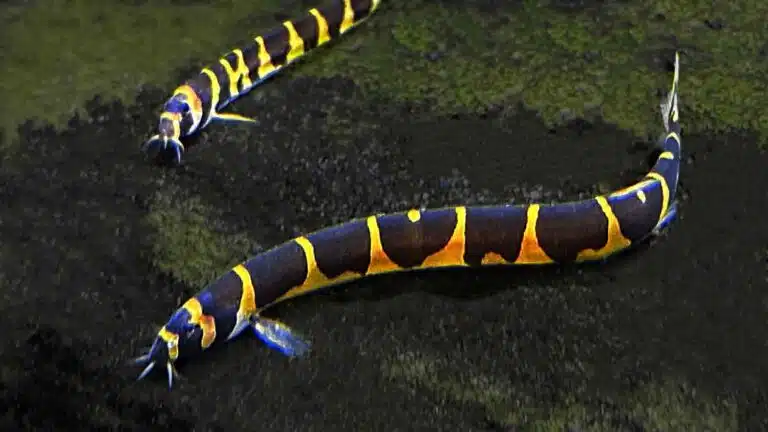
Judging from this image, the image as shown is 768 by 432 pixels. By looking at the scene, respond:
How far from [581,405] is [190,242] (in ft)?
4.38

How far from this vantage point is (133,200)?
9.66 ft

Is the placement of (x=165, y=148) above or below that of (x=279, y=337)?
above

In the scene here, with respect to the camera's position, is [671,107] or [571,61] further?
[571,61]

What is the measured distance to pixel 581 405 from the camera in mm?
2176

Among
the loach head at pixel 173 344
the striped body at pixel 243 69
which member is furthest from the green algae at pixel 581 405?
the striped body at pixel 243 69

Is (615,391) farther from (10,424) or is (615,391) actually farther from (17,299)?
(17,299)

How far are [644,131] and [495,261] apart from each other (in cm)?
93

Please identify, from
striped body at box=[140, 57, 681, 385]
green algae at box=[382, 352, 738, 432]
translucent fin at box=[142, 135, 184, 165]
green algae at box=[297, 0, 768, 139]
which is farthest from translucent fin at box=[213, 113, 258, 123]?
green algae at box=[382, 352, 738, 432]

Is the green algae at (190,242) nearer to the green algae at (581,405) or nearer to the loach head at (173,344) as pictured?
the loach head at (173,344)

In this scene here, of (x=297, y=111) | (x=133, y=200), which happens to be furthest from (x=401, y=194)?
(x=133, y=200)

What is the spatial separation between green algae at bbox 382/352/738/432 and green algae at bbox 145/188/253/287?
0.70 m

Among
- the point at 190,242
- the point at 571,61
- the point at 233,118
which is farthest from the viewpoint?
the point at 571,61

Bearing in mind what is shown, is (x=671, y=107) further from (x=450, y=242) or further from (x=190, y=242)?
(x=190, y=242)

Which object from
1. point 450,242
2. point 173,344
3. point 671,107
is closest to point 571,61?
point 671,107
